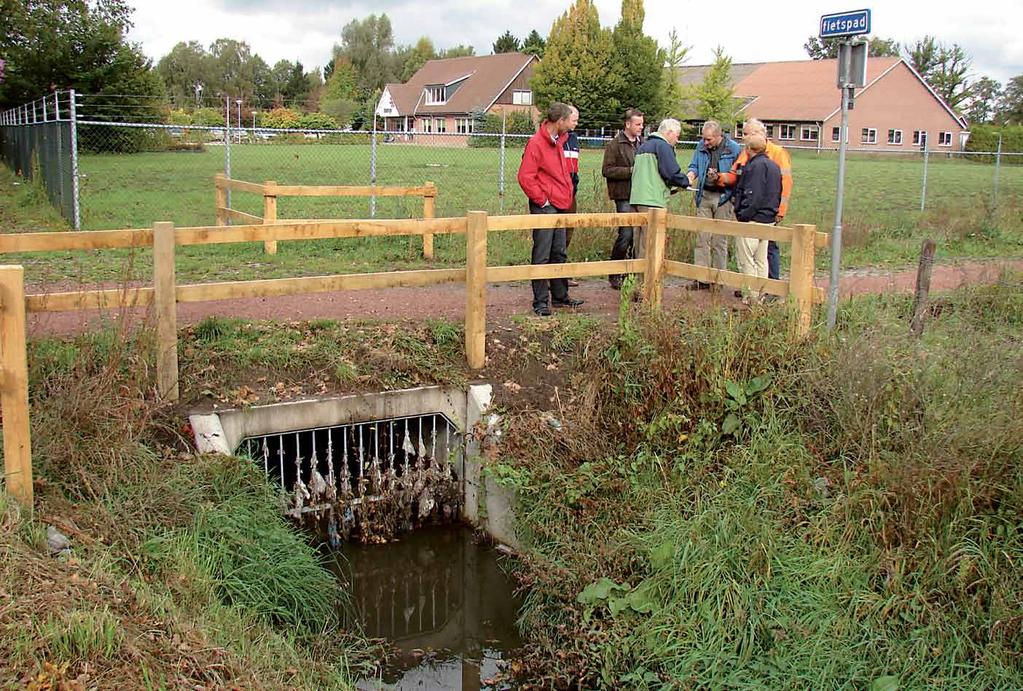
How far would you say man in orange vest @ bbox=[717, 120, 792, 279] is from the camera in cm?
974

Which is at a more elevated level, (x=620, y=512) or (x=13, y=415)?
(x=13, y=415)

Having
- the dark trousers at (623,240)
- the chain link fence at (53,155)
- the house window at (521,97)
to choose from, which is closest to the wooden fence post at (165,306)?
the dark trousers at (623,240)

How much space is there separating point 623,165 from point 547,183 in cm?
157

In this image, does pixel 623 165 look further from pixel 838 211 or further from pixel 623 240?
pixel 838 211

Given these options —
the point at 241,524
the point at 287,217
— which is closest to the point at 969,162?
the point at 287,217

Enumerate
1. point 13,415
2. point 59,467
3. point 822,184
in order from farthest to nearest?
point 822,184 < point 59,467 < point 13,415

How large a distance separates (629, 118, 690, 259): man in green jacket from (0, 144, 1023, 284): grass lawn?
1959 millimetres

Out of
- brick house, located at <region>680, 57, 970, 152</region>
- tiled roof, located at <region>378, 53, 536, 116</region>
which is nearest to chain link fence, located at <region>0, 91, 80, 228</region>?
brick house, located at <region>680, 57, 970, 152</region>

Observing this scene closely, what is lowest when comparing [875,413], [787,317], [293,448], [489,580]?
[489,580]

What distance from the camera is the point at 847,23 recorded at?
7789mm

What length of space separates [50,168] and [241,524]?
13.7 metres

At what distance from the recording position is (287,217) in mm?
18234

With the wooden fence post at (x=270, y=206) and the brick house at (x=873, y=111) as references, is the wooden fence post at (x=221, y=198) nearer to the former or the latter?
the wooden fence post at (x=270, y=206)

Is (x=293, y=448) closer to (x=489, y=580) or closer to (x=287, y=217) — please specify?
(x=489, y=580)
